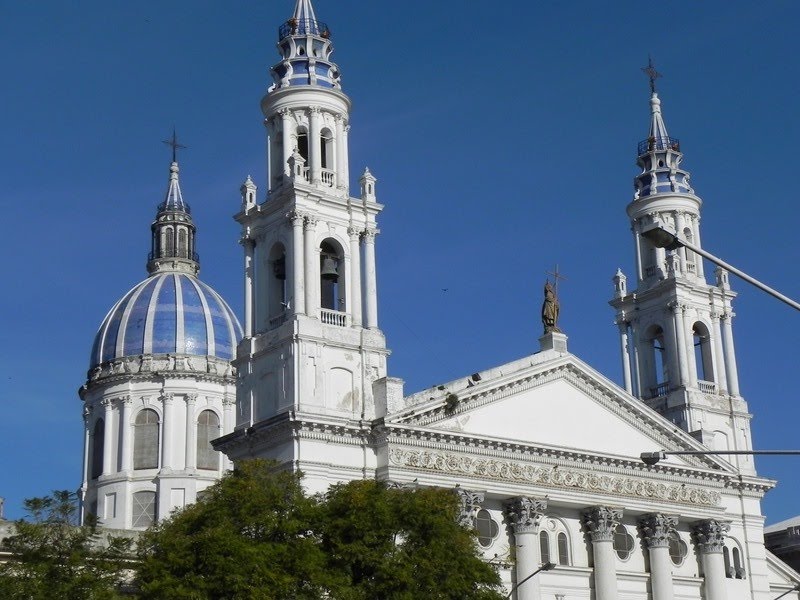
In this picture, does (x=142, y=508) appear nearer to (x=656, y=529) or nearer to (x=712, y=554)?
(x=656, y=529)

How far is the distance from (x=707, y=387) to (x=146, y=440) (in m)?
29.1

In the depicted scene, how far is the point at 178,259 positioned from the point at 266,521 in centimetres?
4231

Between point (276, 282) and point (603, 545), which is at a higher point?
point (276, 282)

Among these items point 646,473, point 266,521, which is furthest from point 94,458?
point 266,521

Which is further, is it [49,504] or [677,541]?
[677,541]

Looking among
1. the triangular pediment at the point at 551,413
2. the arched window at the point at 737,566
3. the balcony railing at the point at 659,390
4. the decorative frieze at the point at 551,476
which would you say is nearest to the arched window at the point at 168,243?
the balcony railing at the point at 659,390

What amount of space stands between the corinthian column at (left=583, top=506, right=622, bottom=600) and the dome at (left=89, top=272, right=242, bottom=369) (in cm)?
2687

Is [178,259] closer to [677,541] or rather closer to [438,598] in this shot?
[677,541]

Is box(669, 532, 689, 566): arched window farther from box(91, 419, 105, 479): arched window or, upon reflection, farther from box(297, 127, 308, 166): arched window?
box(91, 419, 105, 479): arched window

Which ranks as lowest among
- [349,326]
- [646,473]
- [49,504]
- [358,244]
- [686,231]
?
[49,504]

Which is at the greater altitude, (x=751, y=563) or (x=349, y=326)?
(x=349, y=326)

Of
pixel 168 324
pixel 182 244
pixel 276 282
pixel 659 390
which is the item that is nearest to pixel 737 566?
pixel 659 390

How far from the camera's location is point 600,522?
58.6 m

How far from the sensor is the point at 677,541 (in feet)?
204
